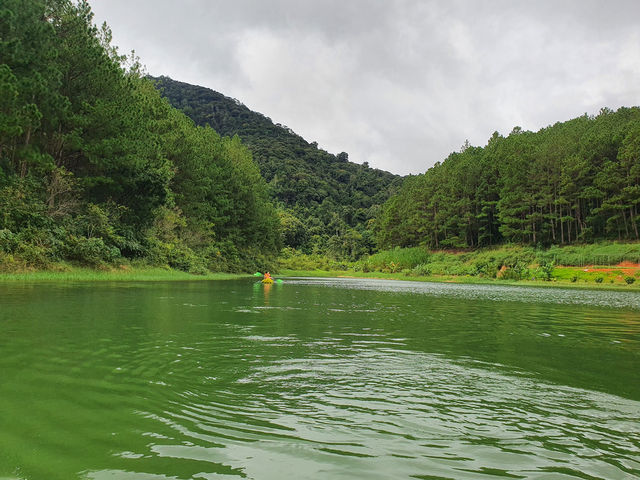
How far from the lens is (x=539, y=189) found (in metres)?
62.5

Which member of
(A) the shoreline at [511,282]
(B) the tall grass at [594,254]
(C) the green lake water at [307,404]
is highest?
(B) the tall grass at [594,254]

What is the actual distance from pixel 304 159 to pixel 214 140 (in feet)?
304

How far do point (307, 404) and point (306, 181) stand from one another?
124568 mm

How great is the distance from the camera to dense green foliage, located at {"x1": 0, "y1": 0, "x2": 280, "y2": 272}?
2320cm

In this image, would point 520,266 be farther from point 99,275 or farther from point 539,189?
point 99,275

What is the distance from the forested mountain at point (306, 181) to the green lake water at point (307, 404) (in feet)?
303

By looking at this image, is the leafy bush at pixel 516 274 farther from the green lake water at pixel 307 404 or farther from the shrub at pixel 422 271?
the green lake water at pixel 307 404

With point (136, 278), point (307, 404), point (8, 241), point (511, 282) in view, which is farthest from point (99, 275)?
point (511, 282)

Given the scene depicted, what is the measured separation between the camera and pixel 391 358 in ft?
22.2

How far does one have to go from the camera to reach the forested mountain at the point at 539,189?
2121 inches

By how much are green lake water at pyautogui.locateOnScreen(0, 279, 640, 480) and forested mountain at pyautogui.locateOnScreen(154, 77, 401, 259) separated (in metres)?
92.3

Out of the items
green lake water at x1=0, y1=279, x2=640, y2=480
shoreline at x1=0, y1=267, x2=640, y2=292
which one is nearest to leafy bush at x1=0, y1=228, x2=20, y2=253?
shoreline at x1=0, y1=267, x2=640, y2=292

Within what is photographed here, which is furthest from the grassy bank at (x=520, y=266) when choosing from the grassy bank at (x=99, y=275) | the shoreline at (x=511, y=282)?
the grassy bank at (x=99, y=275)

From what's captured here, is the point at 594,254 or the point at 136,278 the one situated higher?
the point at 594,254
